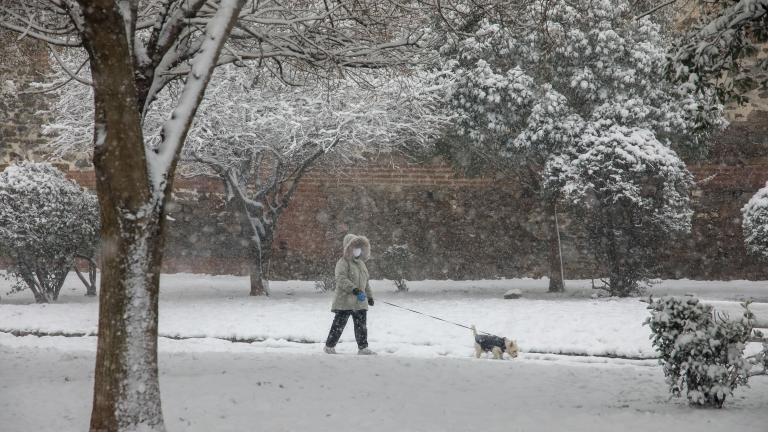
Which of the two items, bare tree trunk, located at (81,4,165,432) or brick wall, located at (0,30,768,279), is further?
brick wall, located at (0,30,768,279)

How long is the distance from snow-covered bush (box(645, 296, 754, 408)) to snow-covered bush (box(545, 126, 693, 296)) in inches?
276

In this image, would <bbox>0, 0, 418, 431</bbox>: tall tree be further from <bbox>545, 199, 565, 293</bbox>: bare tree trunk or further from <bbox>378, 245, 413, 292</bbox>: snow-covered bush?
<bbox>545, 199, 565, 293</bbox>: bare tree trunk

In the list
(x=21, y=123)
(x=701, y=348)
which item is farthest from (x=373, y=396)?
(x=21, y=123)

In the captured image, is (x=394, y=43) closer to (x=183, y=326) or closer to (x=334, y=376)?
(x=334, y=376)

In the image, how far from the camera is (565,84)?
14.5 m

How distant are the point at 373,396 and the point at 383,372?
108 cm

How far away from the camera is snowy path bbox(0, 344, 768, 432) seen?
18.0ft

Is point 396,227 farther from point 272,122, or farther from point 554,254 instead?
point 272,122

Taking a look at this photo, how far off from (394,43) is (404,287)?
358 inches

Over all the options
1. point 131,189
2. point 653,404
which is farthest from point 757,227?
point 131,189

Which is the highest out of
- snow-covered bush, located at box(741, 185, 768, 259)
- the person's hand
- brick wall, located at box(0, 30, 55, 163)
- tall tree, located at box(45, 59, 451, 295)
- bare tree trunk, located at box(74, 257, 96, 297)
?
brick wall, located at box(0, 30, 55, 163)

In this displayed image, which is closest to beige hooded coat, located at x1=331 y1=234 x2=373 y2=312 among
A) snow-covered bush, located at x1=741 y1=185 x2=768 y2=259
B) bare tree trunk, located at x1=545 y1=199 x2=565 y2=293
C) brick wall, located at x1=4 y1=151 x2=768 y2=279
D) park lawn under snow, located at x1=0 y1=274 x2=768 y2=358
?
park lawn under snow, located at x1=0 y1=274 x2=768 y2=358

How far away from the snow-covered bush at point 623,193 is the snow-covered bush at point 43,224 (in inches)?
316

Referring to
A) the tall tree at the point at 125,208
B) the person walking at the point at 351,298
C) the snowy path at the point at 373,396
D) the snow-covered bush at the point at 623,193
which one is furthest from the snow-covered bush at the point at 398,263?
the tall tree at the point at 125,208
